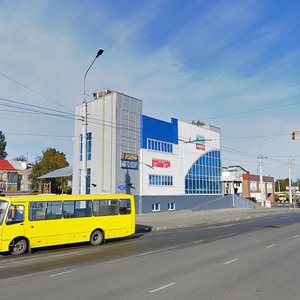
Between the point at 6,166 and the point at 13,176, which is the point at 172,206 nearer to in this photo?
the point at 13,176

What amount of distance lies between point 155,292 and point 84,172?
55.8 ft

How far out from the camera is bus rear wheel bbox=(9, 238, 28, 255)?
589 inches

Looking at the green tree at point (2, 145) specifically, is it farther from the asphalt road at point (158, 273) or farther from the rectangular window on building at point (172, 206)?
the asphalt road at point (158, 273)

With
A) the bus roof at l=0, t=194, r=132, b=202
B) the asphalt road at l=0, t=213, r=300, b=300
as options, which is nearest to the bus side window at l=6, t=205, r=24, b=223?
the bus roof at l=0, t=194, r=132, b=202

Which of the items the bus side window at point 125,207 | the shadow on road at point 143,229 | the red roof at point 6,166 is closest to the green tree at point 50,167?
the red roof at point 6,166

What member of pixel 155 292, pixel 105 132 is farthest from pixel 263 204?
pixel 155 292

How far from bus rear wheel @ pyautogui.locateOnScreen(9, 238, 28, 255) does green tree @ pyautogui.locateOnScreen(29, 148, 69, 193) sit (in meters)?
58.8

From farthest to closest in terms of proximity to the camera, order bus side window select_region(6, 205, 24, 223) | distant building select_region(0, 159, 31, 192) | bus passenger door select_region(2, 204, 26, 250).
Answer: distant building select_region(0, 159, 31, 192) → bus side window select_region(6, 205, 24, 223) → bus passenger door select_region(2, 204, 26, 250)

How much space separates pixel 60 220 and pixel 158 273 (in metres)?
8.14

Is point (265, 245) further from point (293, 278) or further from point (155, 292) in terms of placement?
point (155, 292)

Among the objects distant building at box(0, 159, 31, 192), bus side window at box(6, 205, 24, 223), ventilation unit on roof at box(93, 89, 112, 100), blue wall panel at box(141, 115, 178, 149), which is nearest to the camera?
bus side window at box(6, 205, 24, 223)

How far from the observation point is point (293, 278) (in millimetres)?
9031

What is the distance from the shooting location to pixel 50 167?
8100cm

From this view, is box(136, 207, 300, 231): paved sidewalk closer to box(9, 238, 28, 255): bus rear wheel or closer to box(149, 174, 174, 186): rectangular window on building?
box(149, 174, 174, 186): rectangular window on building
